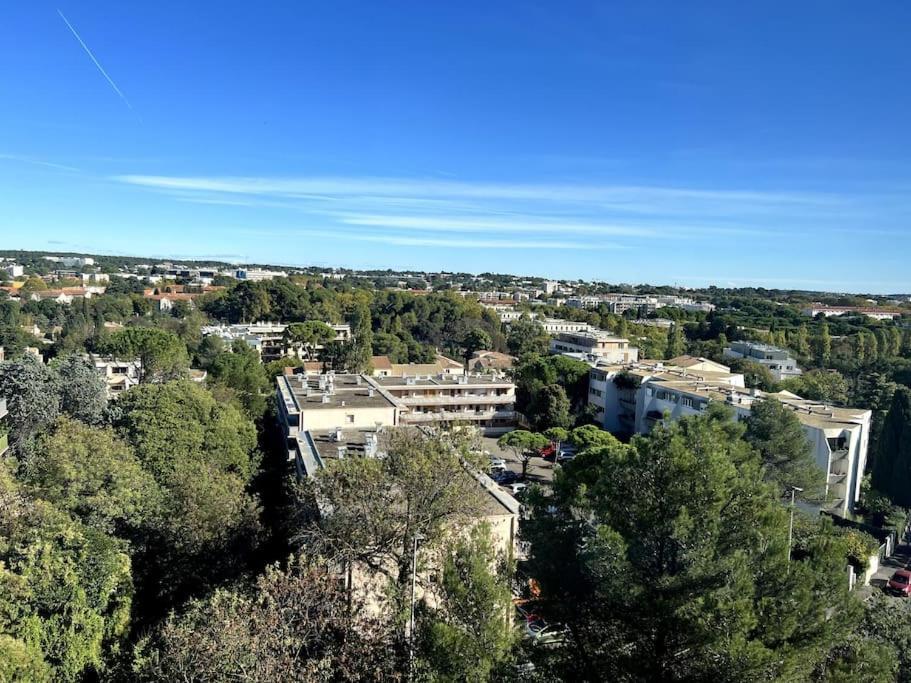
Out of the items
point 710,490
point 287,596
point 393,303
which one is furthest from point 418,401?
point 393,303

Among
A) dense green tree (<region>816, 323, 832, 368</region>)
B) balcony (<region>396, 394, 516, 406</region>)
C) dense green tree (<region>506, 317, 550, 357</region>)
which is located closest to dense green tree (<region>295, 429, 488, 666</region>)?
balcony (<region>396, 394, 516, 406</region>)

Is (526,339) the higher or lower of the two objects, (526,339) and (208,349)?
the higher

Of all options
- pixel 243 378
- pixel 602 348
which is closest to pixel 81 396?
pixel 243 378

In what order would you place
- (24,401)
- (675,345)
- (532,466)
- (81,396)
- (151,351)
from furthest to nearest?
1. (675,345)
2. (151,351)
3. (532,466)
4. (81,396)
5. (24,401)

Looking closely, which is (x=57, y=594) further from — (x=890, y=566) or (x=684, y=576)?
(x=890, y=566)

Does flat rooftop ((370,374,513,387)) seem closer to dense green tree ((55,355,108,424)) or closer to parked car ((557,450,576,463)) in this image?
parked car ((557,450,576,463))

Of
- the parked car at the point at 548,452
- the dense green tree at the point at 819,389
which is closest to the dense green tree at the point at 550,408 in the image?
the parked car at the point at 548,452

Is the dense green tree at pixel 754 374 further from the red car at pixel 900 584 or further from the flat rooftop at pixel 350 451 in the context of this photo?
the flat rooftop at pixel 350 451
